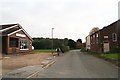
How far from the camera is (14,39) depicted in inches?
1119

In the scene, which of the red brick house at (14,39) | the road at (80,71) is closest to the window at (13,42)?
the red brick house at (14,39)

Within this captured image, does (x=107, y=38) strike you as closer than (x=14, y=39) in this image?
No

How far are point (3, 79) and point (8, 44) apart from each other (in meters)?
18.1

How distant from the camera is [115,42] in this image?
31.8 m

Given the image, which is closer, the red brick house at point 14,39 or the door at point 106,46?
the red brick house at point 14,39

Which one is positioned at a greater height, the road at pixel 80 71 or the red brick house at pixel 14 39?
the red brick house at pixel 14 39

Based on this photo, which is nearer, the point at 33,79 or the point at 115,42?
the point at 33,79

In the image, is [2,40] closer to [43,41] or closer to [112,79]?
[112,79]

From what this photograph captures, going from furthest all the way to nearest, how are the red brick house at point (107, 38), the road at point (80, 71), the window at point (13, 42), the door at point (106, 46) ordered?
the door at point (106, 46)
the red brick house at point (107, 38)
the window at point (13, 42)
the road at point (80, 71)

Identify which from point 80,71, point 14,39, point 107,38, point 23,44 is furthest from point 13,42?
point 80,71

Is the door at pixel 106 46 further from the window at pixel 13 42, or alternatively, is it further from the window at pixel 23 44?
the window at pixel 13 42

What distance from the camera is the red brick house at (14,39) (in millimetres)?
25000

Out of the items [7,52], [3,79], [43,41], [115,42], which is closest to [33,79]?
[3,79]

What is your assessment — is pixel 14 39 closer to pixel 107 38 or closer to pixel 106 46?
pixel 106 46
